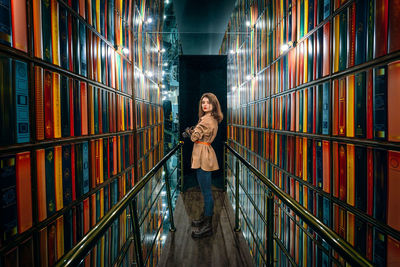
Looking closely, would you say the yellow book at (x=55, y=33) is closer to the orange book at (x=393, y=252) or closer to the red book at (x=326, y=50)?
the red book at (x=326, y=50)

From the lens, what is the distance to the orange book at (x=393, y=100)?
652 millimetres

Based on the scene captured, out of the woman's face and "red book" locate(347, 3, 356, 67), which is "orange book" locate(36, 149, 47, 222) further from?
the woman's face

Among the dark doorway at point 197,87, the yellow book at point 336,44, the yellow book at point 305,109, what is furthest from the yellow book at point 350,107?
the dark doorway at point 197,87

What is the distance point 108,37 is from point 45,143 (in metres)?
0.80

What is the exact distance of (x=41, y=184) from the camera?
27.5 inches

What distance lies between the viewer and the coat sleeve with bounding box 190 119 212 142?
1850 mm

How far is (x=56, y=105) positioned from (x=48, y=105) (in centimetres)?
4

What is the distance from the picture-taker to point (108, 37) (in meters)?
1.24

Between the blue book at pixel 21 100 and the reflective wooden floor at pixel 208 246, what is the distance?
1395 mm

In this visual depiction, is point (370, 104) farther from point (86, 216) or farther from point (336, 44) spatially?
point (86, 216)

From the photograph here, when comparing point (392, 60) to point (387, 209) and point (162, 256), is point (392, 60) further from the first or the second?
point (162, 256)

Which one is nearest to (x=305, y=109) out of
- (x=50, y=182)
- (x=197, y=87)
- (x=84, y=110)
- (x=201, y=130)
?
(x=201, y=130)

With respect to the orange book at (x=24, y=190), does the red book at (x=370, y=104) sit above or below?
above

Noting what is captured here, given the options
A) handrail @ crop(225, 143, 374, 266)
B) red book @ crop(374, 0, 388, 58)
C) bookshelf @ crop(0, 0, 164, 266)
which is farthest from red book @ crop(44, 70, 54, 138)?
red book @ crop(374, 0, 388, 58)
